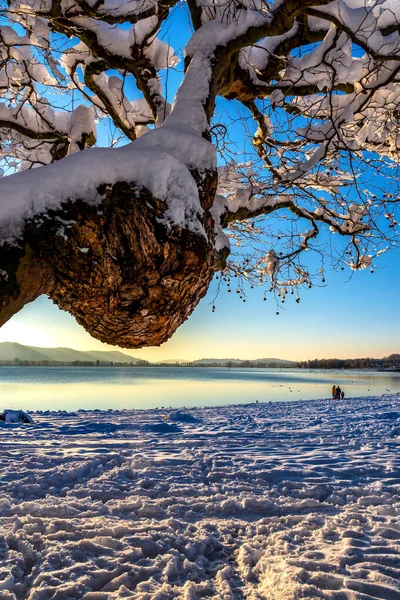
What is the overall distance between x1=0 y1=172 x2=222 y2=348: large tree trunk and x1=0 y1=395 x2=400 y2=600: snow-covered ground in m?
1.46

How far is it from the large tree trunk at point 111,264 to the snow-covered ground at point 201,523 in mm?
1464

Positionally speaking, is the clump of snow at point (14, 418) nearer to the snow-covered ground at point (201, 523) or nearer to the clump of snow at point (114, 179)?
the snow-covered ground at point (201, 523)

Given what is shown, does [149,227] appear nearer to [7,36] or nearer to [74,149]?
[74,149]

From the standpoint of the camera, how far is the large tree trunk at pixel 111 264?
79.8 inches

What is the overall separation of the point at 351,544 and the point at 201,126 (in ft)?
10.6

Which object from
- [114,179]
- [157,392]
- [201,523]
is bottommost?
[157,392]

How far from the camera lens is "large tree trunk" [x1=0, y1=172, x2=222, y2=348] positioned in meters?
2.03

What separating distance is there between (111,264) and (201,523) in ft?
6.99

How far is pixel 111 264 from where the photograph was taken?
224cm

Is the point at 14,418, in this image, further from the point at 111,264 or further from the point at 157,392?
the point at 157,392

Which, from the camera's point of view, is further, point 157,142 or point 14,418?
point 14,418

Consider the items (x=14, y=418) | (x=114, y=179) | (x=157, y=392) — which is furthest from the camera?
(x=157, y=392)

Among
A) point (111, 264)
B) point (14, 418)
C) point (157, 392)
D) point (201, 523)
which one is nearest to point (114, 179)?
point (111, 264)

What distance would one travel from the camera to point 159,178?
2291 mm
